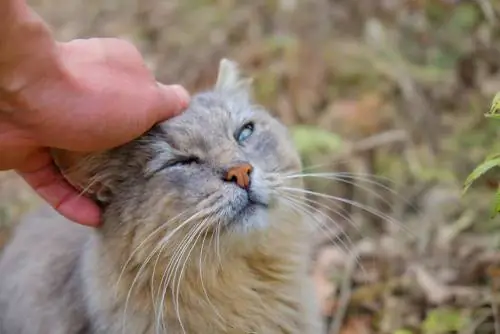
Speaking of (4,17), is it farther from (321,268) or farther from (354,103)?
(354,103)

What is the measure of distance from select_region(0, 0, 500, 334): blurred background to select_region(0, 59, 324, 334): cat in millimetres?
329

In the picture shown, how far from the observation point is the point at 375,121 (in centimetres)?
448

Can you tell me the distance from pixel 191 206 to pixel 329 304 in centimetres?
126

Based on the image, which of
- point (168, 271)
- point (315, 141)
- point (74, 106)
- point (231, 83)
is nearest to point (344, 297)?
point (315, 141)

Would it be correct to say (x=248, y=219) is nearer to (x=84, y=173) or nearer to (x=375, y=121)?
(x=84, y=173)

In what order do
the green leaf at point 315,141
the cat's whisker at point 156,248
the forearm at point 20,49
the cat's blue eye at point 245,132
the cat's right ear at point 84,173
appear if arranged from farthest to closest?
the green leaf at point 315,141 → the cat's blue eye at point 245,132 → the cat's right ear at point 84,173 → the cat's whisker at point 156,248 → the forearm at point 20,49

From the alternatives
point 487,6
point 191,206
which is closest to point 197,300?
point 191,206

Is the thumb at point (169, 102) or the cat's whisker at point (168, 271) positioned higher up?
the thumb at point (169, 102)

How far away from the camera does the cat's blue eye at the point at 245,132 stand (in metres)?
2.66

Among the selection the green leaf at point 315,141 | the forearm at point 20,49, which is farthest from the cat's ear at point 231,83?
the green leaf at point 315,141

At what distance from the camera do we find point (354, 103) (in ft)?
15.3

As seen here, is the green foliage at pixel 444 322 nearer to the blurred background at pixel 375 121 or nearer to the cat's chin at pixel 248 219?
the blurred background at pixel 375 121

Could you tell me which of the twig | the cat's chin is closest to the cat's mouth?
the cat's chin

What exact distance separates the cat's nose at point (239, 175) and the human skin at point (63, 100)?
26cm
